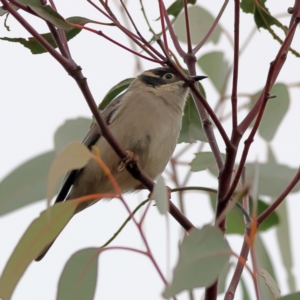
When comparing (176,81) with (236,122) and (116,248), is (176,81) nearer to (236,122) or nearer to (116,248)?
(236,122)

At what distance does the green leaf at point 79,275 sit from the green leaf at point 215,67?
1446 millimetres

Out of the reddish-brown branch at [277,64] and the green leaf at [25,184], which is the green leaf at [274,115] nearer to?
the reddish-brown branch at [277,64]

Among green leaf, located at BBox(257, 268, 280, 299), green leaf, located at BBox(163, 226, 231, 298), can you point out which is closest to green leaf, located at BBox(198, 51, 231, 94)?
green leaf, located at BBox(257, 268, 280, 299)

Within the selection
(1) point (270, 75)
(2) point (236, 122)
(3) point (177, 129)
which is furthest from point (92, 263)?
(3) point (177, 129)

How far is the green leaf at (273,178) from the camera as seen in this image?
234cm

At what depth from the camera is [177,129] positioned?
3.16 metres

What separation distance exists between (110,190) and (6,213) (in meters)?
1.28

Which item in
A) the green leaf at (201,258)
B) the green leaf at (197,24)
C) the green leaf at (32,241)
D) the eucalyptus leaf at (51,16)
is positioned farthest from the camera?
the green leaf at (197,24)

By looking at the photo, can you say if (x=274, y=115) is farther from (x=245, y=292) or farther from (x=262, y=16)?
(x=245, y=292)

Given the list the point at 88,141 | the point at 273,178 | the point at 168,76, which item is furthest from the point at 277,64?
the point at 168,76

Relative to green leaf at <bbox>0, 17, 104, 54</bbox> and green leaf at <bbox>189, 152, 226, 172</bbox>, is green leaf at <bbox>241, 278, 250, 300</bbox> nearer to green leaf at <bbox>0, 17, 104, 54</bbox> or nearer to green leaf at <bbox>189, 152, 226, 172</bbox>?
green leaf at <bbox>189, 152, 226, 172</bbox>

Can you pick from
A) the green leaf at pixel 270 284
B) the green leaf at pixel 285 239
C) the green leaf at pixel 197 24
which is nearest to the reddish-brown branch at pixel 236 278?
the green leaf at pixel 270 284

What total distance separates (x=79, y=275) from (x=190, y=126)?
1318 mm

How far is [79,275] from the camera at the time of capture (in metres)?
1.73
